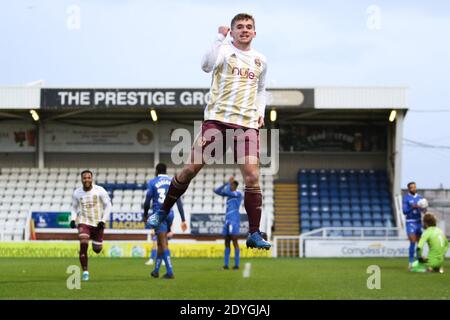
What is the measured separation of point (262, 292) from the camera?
1250cm

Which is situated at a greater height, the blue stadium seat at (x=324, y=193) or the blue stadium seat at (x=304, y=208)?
the blue stadium seat at (x=324, y=193)

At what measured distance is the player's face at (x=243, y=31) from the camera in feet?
23.4

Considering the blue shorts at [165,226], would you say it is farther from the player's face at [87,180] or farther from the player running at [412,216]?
the player running at [412,216]

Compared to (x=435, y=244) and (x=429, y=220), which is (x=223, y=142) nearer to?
(x=435, y=244)

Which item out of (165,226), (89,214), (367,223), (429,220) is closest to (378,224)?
(367,223)

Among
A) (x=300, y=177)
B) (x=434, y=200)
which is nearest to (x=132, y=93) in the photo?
(x=300, y=177)

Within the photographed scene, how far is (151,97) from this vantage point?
34.8 metres

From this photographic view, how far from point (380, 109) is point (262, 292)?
950 inches

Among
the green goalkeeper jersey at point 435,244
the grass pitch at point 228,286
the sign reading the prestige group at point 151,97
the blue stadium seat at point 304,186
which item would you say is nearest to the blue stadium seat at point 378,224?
the blue stadium seat at point 304,186

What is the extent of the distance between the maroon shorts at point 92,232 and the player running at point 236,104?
27.7 feet

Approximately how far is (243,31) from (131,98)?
28.0 metres

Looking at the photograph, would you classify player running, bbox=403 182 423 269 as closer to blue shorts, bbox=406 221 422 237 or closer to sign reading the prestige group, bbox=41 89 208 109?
blue shorts, bbox=406 221 422 237

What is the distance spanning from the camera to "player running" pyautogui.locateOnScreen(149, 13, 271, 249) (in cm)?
720

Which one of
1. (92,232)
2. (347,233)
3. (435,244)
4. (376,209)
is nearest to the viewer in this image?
(92,232)
